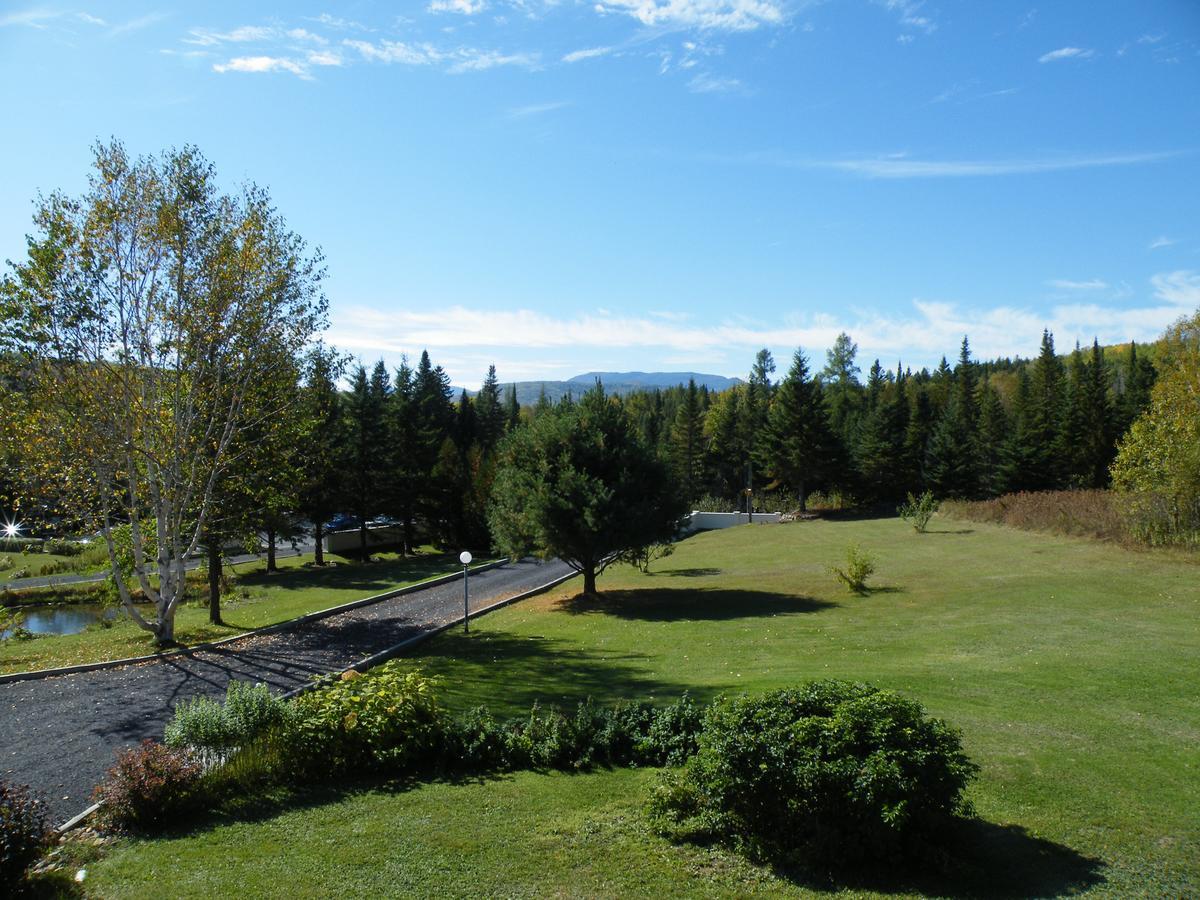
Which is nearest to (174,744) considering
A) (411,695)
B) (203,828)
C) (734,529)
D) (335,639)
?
(203,828)

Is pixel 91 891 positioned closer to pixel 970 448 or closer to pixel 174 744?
pixel 174 744

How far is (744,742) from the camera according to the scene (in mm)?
6500

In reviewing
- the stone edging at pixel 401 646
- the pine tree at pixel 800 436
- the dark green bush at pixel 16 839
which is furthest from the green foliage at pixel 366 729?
the pine tree at pixel 800 436

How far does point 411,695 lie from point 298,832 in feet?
7.87

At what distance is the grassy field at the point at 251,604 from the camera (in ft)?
57.5

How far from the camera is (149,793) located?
24.4 ft

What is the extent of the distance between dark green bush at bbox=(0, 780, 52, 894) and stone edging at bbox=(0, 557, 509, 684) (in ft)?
33.1

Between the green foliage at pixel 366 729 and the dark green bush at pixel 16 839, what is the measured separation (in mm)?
2700

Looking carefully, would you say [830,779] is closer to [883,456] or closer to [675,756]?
[675,756]

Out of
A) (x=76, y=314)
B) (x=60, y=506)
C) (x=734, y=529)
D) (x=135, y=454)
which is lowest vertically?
(x=734, y=529)

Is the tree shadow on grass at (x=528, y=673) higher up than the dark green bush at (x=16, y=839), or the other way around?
the dark green bush at (x=16, y=839)

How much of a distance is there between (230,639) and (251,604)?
898cm

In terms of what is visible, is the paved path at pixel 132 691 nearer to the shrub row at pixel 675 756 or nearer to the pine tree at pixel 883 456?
the shrub row at pixel 675 756

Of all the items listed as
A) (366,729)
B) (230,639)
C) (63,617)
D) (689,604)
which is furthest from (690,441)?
(366,729)
